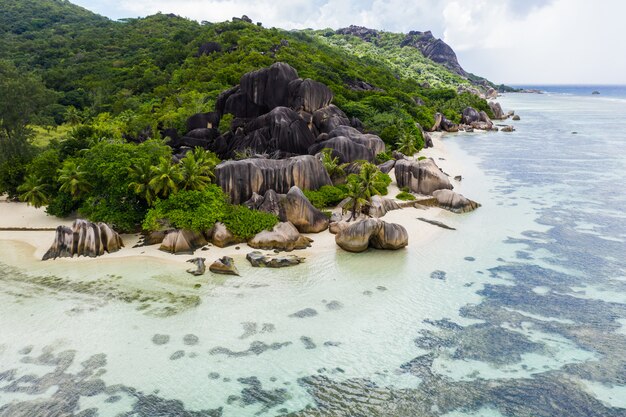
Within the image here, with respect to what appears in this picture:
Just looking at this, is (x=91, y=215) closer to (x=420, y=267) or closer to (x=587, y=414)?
(x=420, y=267)

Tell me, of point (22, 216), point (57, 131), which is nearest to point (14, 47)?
point (57, 131)

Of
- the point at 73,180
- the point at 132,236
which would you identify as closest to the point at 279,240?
the point at 132,236

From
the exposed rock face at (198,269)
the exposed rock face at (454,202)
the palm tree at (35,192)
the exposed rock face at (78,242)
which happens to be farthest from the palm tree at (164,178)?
the exposed rock face at (454,202)

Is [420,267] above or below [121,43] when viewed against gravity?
below

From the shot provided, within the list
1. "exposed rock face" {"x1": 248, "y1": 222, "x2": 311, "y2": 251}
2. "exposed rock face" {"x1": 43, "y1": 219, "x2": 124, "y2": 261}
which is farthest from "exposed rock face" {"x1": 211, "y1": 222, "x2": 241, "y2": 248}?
"exposed rock face" {"x1": 43, "y1": 219, "x2": 124, "y2": 261}

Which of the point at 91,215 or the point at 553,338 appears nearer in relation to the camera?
the point at 553,338

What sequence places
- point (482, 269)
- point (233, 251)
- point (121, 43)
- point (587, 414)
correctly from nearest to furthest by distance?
1. point (587, 414)
2. point (482, 269)
3. point (233, 251)
4. point (121, 43)

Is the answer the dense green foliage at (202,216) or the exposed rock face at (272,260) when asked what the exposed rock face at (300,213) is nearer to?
the dense green foliage at (202,216)
